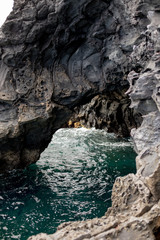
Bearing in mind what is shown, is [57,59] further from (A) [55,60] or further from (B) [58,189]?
(B) [58,189]

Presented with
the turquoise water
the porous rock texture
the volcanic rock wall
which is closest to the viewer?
the turquoise water

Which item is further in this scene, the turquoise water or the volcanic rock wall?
the volcanic rock wall

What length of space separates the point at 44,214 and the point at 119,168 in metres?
7.34

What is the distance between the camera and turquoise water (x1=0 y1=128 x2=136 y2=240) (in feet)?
31.7

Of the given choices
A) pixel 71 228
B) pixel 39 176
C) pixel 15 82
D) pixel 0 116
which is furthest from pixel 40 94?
pixel 71 228

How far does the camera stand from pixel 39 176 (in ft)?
48.0

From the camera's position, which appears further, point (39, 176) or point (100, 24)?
point (39, 176)

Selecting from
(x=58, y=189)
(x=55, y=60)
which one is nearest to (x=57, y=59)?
(x=55, y=60)

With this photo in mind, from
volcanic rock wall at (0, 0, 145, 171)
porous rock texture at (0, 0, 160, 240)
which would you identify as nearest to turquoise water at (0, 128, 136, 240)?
porous rock texture at (0, 0, 160, 240)

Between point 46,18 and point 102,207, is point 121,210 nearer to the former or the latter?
point 102,207

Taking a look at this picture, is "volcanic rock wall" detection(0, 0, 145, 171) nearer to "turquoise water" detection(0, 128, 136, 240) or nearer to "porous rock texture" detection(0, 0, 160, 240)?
"porous rock texture" detection(0, 0, 160, 240)

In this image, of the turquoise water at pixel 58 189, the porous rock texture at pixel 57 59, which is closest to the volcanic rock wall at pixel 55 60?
the porous rock texture at pixel 57 59

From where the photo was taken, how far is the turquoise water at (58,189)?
31.7 ft

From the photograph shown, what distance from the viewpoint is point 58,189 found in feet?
41.4
